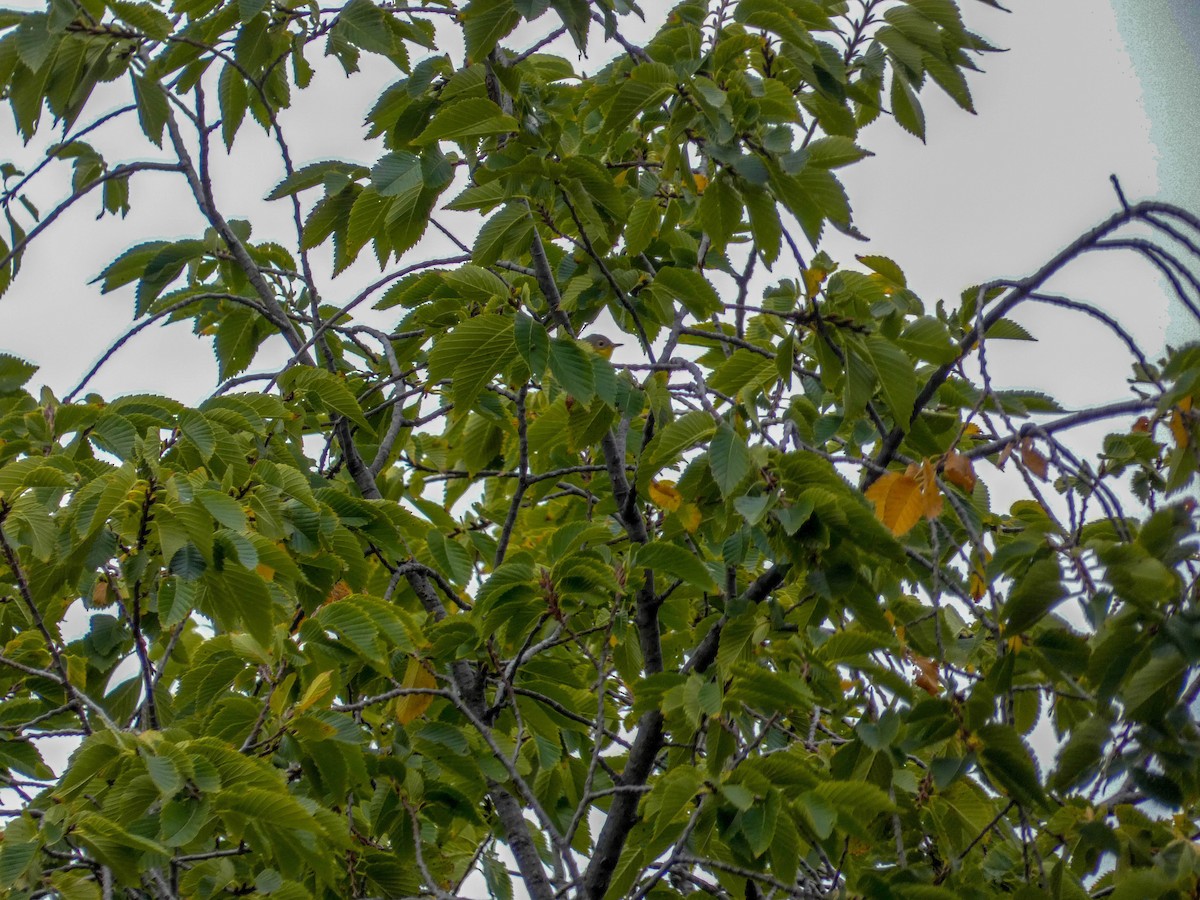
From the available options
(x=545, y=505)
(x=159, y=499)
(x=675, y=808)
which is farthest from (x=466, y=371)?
(x=545, y=505)

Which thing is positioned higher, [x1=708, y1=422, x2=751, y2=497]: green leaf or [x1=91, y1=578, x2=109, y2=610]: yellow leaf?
[x1=91, y1=578, x2=109, y2=610]: yellow leaf

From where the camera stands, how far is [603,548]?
113 inches

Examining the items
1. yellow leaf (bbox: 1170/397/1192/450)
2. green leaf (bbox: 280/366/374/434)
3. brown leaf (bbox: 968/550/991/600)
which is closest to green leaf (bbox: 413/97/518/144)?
green leaf (bbox: 280/366/374/434)

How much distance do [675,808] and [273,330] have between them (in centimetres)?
200

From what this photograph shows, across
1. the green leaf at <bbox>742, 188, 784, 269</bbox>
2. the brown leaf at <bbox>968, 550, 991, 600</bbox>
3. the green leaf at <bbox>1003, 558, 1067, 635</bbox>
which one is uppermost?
the green leaf at <bbox>742, 188, 784, 269</bbox>

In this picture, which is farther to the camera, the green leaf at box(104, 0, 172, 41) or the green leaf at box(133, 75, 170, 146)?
the green leaf at box(133, 75, 170, 146)

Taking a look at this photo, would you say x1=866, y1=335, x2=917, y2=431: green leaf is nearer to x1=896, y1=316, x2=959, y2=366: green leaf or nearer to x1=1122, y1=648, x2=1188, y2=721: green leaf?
x1=896, y1=316, x2=959, y2=366: green leaf

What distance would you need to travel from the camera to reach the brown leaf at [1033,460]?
1678mm

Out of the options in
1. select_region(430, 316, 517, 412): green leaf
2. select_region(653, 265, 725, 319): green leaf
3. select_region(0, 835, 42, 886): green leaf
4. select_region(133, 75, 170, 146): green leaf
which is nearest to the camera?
select_region(0, 835, 42, 886): green leaf

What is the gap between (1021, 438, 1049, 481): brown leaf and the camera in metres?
1.68

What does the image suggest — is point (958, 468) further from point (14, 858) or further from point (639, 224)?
point (14, 858)

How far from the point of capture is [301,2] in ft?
9.29

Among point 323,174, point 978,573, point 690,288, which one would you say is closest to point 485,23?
point 690,288

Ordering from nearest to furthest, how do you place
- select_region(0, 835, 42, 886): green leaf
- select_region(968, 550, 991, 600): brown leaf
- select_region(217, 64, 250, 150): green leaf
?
1. select_region(968, 550, 991, 600): brown leaf
2. select_region(0, 835, 42, 886): green leaf
3. select_region(217, 64, 250, 150): green leaf
